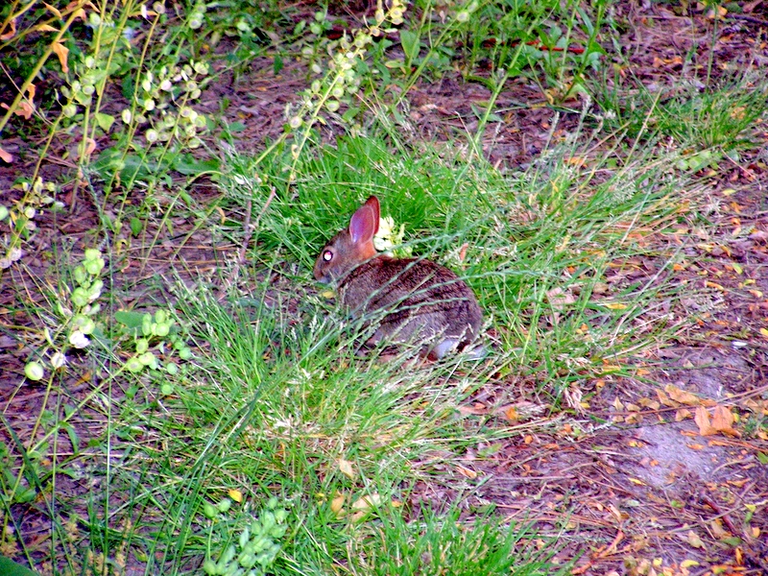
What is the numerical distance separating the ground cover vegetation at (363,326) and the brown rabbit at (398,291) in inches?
4.4

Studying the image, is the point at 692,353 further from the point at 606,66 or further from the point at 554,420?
the point at 606,66

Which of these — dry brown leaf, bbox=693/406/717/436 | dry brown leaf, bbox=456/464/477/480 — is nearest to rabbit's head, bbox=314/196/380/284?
dry brown leaf, bbox=456/464/477/480

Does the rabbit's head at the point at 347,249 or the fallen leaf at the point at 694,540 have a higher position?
the rabbit's head at the point at 347,249

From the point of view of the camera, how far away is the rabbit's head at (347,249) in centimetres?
430

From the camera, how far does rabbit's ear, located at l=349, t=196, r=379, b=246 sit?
4227 mm

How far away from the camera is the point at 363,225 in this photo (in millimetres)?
4312

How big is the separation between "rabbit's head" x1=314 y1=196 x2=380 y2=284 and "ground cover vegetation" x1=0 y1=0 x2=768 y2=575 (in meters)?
0.11

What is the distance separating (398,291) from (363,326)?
28cm

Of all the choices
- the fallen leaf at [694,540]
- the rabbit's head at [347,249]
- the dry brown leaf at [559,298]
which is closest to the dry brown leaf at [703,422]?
the fallen leaf at [694,540]

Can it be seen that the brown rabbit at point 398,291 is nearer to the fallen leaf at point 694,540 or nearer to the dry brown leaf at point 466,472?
the dry brown leaf at point 466,472

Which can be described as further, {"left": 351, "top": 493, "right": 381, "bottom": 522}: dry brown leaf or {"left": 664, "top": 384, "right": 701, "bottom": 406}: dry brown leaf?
{"left": 664, "top": 384, "right": 701, "bottom": 406}: dry brown leaf

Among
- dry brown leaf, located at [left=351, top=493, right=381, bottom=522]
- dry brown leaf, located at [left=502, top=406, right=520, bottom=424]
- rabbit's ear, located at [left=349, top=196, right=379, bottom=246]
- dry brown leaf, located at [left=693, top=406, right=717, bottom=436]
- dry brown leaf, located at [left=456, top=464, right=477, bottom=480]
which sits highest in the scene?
rabbit's ear, located at [left=349, top=196, right=379, bottom=246]

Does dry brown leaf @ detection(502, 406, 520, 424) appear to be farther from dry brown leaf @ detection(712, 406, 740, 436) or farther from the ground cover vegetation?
dry brown leaf @ detection(712, 406, 740, 436)

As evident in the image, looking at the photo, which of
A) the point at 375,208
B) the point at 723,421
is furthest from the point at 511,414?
the point at 375,208
